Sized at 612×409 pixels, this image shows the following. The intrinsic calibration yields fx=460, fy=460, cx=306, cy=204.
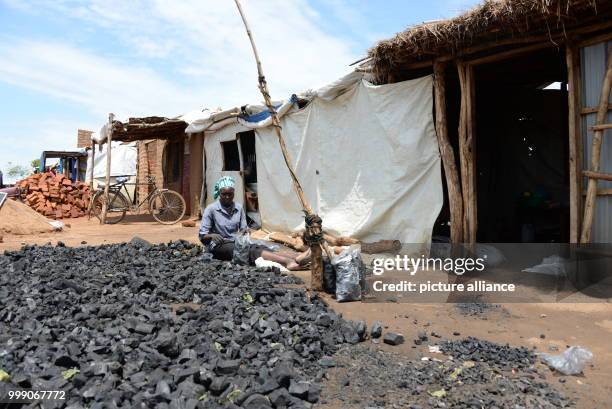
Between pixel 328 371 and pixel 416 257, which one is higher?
pixel 416 257

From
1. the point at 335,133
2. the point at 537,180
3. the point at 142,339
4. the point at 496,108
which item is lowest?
the point at 142,339

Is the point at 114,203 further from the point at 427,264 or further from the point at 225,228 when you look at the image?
the point at 427,264

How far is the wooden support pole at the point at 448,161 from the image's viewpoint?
19.4ft

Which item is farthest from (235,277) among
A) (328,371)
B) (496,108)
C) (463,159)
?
(496,108)

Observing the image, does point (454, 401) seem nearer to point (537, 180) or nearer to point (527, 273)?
point (527, 273)

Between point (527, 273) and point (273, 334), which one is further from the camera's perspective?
point (527, 273)

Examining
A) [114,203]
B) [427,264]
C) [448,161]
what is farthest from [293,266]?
[114,203]

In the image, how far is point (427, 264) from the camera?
19.2 ft

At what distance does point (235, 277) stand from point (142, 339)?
1880mm

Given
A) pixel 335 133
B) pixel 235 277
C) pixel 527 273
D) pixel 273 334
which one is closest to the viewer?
pixel 273 334

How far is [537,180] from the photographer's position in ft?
26.3

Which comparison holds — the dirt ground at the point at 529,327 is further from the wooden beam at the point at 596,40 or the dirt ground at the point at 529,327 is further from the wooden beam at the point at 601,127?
the wooden beam at the point at 596,40

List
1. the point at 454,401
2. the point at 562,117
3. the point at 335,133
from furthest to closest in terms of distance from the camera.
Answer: the point at 562,117
the point at 335,133
the point at 454,401

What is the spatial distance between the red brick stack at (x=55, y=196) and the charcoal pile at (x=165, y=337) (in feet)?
39.8
